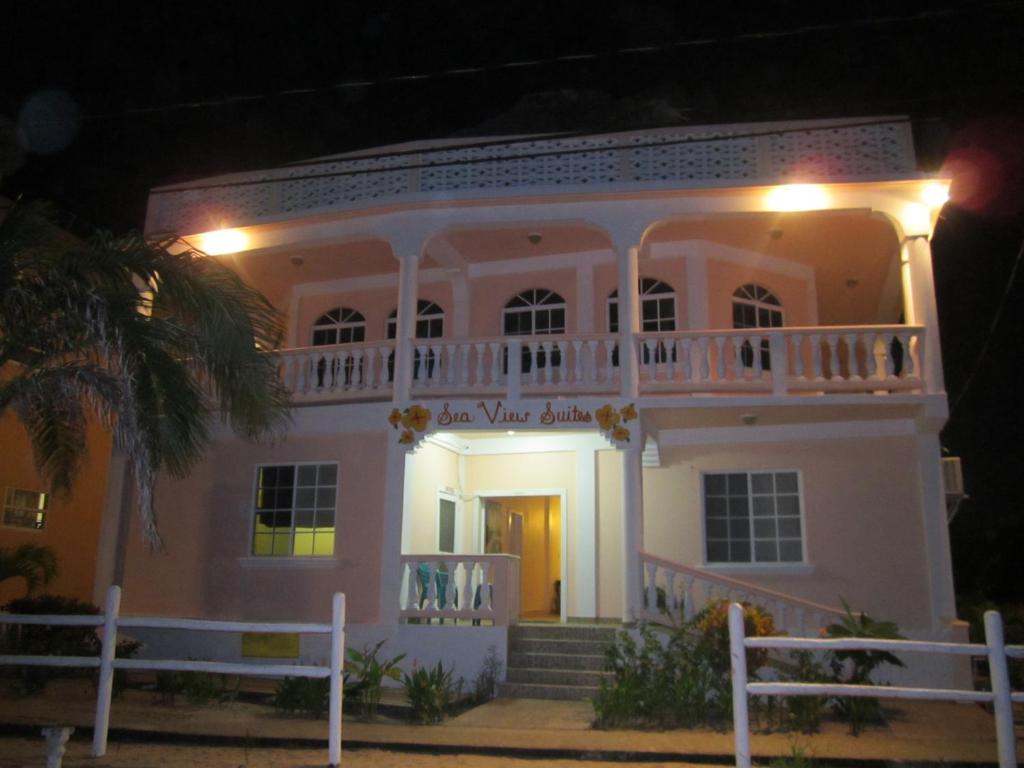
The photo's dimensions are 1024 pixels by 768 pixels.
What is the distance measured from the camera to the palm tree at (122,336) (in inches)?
332

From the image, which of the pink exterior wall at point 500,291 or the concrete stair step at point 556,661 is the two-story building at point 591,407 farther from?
the concrete stair step at point 556,661

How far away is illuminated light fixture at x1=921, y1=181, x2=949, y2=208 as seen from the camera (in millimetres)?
12180

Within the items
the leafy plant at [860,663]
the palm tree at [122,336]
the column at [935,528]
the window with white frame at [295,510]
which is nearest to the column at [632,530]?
the leafy plant at [860,663]

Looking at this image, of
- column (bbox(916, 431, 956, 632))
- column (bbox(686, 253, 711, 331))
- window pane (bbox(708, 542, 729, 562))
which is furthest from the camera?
column (bbox(686, 253, 711, 331))

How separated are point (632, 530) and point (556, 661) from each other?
188 cm

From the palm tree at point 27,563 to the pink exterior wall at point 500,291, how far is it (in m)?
7.26

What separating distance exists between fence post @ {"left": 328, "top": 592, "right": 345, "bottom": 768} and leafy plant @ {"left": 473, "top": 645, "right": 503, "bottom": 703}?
12.1ft

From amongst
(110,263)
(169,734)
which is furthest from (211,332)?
(169,734)

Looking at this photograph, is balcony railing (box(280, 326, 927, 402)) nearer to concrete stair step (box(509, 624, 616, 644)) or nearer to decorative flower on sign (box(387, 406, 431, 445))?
decorative flower on sign (box(387, 406, 431, 445))

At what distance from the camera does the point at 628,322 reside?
41.1ft

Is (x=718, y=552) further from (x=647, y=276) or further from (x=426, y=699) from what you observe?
(x=426, y=699)

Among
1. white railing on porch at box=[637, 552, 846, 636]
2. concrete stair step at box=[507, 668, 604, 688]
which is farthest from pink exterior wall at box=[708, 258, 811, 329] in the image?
concrete stair step at box=[507, 668, 604, 688]

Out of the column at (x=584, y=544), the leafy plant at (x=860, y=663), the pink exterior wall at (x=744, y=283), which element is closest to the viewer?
the leafy plant at (x=860, y=663)

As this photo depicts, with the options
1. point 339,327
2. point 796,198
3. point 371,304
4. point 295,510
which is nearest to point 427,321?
point 371,304
